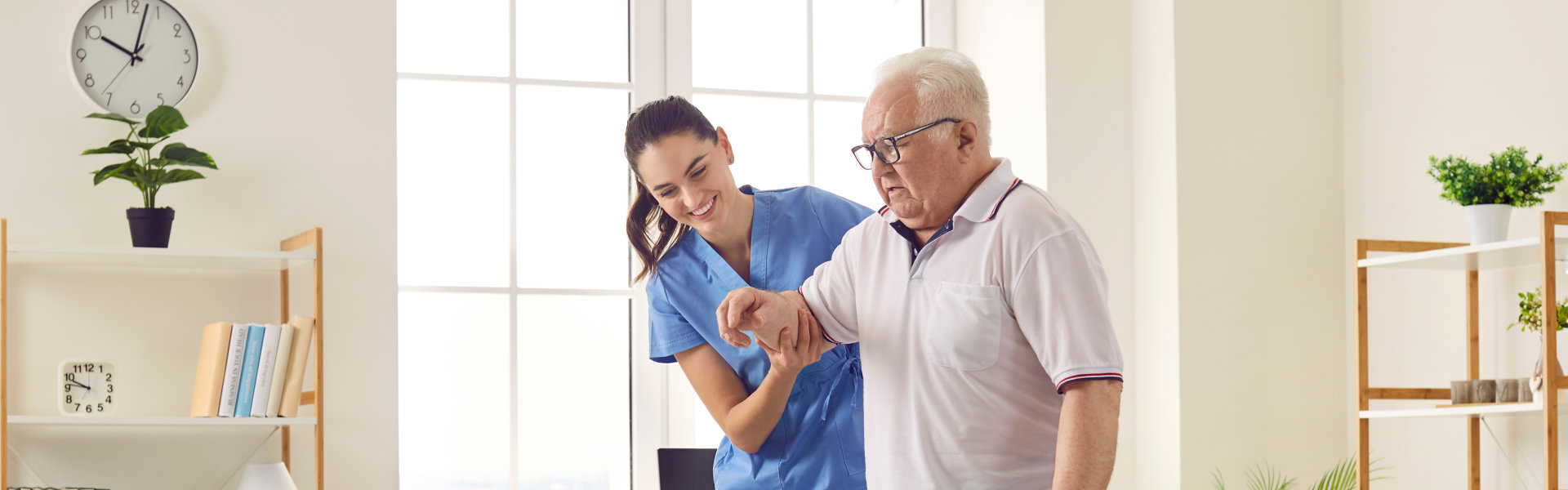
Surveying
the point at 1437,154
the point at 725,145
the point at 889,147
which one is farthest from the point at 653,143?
the point at 1437,154

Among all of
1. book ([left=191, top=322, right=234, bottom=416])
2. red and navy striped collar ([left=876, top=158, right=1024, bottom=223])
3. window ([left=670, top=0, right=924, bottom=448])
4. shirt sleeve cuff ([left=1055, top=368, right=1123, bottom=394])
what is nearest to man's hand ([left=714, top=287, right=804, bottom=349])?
red and navy striped collar ([left=876, top=158, right=1024, bottom=223])

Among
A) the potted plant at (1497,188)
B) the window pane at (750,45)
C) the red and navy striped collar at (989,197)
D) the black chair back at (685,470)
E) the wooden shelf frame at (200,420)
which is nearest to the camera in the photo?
the red and navy striped collar at (989,197)

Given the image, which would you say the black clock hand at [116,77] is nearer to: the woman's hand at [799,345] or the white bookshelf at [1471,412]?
the woman's hand at [799,345]

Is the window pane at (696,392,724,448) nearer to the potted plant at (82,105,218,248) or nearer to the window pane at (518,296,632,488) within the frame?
the window pane at (518,296,632,488)

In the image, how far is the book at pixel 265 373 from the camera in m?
2.69

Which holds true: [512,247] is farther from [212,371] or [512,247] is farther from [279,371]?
[212,371]

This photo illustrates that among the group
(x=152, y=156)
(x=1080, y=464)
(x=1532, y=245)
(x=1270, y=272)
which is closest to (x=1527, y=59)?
(x=1532, y=245)

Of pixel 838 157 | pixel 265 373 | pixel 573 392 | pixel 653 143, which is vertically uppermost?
pixel 838 157

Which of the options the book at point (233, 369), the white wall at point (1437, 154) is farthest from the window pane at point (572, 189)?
the white wall at point (1437, 154)

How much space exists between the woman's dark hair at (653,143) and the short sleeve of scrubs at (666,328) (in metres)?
0.04

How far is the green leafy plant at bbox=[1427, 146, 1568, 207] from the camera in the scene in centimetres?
242

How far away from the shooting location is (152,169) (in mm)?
2785

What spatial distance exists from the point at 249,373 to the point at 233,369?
0.03 m

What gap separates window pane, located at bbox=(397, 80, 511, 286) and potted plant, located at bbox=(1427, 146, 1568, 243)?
2.28 metres
